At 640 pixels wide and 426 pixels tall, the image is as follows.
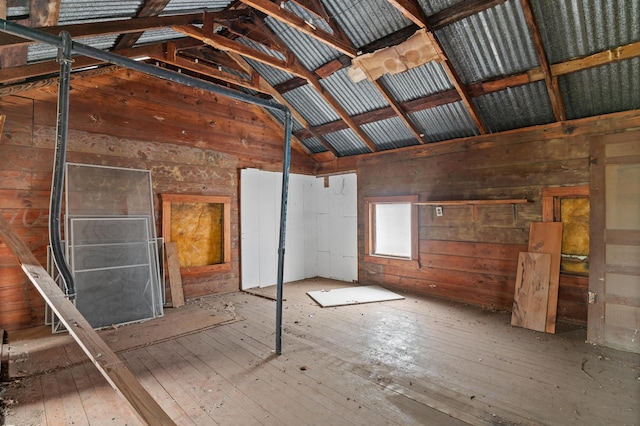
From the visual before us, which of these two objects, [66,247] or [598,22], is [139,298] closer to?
[66,247]

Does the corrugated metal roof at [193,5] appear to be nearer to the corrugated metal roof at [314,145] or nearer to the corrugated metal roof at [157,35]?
the corrugated metal roof at [157,35]

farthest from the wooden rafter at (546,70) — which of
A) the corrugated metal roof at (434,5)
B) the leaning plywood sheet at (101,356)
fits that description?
the leaning plywood sheet at (101,356)

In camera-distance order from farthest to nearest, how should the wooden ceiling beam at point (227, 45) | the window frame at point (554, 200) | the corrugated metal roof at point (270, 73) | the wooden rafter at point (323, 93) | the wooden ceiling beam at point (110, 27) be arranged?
the corrugated metal roof at point (270, 73) < the wooden rafter at point (323, 93) < the window frame at point (554, 200) < the wooden ceiling beam at point (227, 45) < the wooden ceiling beam at point (110, 27)

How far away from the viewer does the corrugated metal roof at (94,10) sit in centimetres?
238

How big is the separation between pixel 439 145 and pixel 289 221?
3070mm

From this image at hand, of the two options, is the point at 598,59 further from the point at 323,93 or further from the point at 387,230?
the point at 387,230

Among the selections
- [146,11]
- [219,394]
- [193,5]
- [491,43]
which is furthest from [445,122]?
[219,394]

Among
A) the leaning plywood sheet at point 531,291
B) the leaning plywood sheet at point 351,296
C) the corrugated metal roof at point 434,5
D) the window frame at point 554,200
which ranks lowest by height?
the leaning plywood sheet at point 351,296

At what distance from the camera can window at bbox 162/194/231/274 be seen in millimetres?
4871

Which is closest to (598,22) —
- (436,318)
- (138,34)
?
(436,318)

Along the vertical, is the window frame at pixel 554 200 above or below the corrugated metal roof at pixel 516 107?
below

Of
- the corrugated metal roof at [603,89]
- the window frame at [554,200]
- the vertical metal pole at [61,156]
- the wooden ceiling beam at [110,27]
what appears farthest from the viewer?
the window frame at [554,200]

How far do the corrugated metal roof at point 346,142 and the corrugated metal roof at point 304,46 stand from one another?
148cm

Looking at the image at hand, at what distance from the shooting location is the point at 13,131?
364cm
